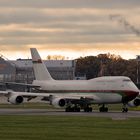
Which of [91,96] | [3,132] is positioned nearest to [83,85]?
[91,96]

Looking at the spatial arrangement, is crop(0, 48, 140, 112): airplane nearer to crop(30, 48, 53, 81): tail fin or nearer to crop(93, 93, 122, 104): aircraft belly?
crop(93, 93, 122, 104): aircraft belly

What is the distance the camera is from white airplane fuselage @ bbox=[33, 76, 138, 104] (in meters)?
78.8

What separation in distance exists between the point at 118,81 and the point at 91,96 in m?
3.97

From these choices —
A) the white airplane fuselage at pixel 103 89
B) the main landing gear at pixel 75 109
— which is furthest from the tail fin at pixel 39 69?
the main landing gear at pixel 75 109

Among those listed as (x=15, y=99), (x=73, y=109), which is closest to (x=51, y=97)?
(x=73, y=109)

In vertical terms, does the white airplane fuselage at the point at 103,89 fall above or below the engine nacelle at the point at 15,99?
above

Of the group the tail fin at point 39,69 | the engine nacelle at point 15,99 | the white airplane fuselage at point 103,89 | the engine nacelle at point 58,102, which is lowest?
the engine nacelle at point 58,102

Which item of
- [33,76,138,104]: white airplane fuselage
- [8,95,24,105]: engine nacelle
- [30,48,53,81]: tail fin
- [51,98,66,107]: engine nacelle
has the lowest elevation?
[51,98,66,107]: engine nacelle

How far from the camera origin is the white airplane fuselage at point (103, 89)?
7875 cm

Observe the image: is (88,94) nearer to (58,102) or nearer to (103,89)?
(103,89)

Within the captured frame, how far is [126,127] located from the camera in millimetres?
43844

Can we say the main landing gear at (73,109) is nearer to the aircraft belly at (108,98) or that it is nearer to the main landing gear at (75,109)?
the main landing gear at (75,109)

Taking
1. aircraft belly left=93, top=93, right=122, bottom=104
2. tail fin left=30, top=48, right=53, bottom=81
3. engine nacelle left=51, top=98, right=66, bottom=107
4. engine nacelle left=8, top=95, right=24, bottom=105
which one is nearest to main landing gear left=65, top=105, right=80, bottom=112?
engine nacelle left=51, top=98, right=66, bottom=107

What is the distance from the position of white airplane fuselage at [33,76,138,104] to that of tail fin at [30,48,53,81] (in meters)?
4.38
